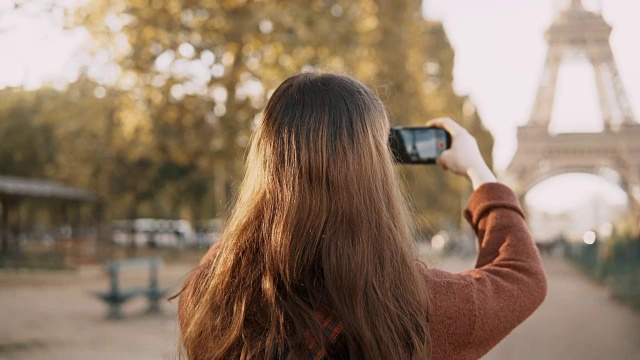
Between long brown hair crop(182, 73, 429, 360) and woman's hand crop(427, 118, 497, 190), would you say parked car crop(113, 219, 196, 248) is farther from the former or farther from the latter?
long brown hair crop(182, 73, 429, 360)

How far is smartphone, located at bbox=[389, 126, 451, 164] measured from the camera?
1.98 m

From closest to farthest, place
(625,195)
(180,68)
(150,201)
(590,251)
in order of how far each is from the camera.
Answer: (180,68) < (590,251) < (150,201) < (625,195)

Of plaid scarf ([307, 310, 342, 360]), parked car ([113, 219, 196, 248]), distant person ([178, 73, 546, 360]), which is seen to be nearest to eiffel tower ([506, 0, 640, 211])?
parked car ([113, 219, 196, 248])

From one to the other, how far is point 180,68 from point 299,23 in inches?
94.8

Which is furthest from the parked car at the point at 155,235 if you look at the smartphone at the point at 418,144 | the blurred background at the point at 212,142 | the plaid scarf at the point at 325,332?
the plaid scarf at the point at 325,332

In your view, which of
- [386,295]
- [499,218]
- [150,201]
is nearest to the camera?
[386,295]

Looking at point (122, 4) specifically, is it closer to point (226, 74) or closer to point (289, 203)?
point (226, 74)

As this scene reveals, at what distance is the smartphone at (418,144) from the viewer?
1.98m

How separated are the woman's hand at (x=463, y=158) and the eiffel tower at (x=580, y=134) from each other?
35401mm

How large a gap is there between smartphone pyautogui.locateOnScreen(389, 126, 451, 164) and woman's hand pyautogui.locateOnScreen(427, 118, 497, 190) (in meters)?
0.02

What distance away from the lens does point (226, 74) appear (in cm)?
1432

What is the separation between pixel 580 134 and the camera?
128 feet

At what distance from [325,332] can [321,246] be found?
16 cm

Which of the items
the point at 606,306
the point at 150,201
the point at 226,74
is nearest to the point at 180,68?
the point at 226,74
